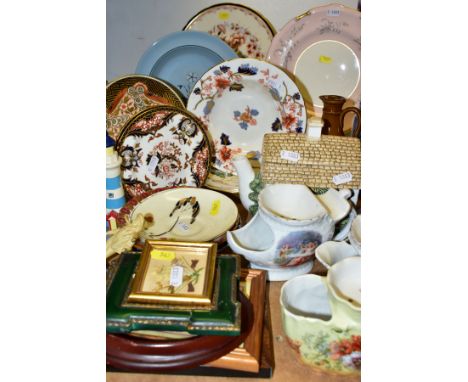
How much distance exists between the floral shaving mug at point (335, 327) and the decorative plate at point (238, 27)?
721 mm

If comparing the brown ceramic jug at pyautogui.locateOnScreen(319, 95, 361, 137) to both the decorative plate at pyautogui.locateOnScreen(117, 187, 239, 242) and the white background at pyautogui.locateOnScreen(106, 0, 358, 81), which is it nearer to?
the decorative plate at pyautogui.locateOnScreen(117, 187, 239, 242)

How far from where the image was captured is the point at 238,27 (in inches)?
46.4

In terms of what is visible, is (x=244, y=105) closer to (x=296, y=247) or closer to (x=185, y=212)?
(x=185, y=212)

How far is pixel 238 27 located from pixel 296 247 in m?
0.69

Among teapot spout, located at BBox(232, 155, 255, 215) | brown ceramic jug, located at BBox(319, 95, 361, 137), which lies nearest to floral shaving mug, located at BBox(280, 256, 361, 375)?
teapot spout, located at BBox(232, 155, 255, 215)

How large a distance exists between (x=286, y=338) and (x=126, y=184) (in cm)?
52

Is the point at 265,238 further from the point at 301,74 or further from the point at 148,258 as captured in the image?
the point at 301,74

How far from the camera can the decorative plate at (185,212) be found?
0.87 metres

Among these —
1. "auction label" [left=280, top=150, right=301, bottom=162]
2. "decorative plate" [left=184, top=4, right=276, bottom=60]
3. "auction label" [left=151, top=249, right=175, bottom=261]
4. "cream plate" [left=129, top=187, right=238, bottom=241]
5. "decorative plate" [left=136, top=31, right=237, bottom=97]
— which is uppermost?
"decorative plate" [left=184, top=4, right=276, bottom=60]

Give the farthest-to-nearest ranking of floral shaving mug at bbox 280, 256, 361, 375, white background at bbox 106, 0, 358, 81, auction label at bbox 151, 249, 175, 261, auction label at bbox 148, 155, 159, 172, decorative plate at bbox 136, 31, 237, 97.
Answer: white background at bbox 106, 0, 358, 81
decorative plate at bbox 136, 31, 237, 97
auction label at bbox 148, 155, 159, 172
auction label at bbox 151, 249, 175, 261
floral shaving mug at bbox 280, 256, 361, 375

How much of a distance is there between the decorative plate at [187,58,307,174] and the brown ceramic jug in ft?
0.33

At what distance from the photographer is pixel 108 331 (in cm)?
58

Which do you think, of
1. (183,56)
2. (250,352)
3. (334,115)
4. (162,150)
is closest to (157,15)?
(183,56)

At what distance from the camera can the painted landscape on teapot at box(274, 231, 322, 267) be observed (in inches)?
28.7
